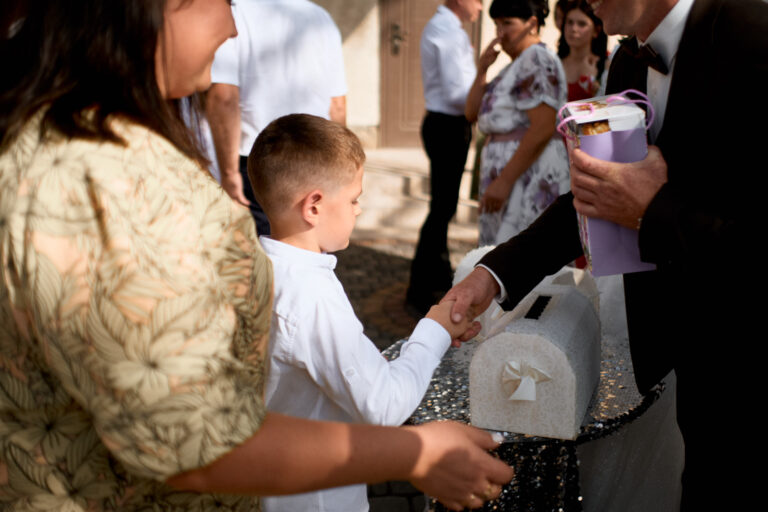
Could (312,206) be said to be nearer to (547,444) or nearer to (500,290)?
(500,290)

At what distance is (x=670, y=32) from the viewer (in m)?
1.53

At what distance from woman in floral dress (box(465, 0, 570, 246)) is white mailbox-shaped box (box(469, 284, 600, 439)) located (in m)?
2.19

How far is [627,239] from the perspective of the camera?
1.52 m

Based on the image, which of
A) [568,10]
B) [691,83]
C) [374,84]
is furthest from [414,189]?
[691,83]

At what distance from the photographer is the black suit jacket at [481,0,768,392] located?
4.41ft

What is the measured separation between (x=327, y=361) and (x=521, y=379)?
18.0 inches

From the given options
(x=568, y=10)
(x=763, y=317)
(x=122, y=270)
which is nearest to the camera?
(x=122, y=270)

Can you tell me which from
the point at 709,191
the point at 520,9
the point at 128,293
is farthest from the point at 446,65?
the point at 128,293

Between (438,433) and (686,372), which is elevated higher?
(438,433)

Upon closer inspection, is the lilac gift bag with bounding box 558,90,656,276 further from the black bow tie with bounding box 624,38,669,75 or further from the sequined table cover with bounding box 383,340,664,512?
the sequined table cover with bounding box 383,340,664,512

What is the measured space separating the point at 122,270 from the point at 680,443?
190 centimetres

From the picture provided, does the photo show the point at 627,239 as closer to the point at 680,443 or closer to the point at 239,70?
the point at 680,443

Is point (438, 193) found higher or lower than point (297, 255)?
lower

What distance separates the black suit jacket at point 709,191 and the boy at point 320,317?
54cm
